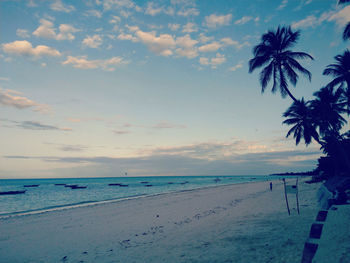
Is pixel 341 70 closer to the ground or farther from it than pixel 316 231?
farther from it

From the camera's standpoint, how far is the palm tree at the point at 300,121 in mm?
30014

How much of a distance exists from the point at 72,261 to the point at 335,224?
8458 mm

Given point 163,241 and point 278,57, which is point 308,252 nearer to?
point 163,241

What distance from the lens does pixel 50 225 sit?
13234 mm

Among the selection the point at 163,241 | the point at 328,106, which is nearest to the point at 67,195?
the point at 163,241

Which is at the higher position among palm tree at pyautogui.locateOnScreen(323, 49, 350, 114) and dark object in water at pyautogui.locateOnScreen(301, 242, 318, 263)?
palm tree at pyautogui.locateOnScreen(323, 49, 350, 114)

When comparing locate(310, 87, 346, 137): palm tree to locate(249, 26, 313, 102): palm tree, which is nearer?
locate(249, 26, 313, 102): palm tree

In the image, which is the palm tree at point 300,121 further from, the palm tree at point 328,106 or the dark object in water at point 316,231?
the dark object in water at point 316,231

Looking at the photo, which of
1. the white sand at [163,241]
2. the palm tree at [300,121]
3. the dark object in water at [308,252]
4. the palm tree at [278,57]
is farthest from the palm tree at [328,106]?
the dark object in water at [308,252]

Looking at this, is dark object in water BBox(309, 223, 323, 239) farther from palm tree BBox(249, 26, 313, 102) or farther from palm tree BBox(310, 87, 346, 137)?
palm tree BBox(310, 87, 346, 137)

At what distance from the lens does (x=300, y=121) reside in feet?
104

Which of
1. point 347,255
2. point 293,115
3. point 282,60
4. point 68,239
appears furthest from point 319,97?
point 68,239

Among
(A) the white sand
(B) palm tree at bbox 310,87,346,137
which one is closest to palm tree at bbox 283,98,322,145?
(B) palm tree at bbox 310,87,346,137

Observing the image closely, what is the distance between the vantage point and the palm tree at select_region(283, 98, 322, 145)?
3001 cm
